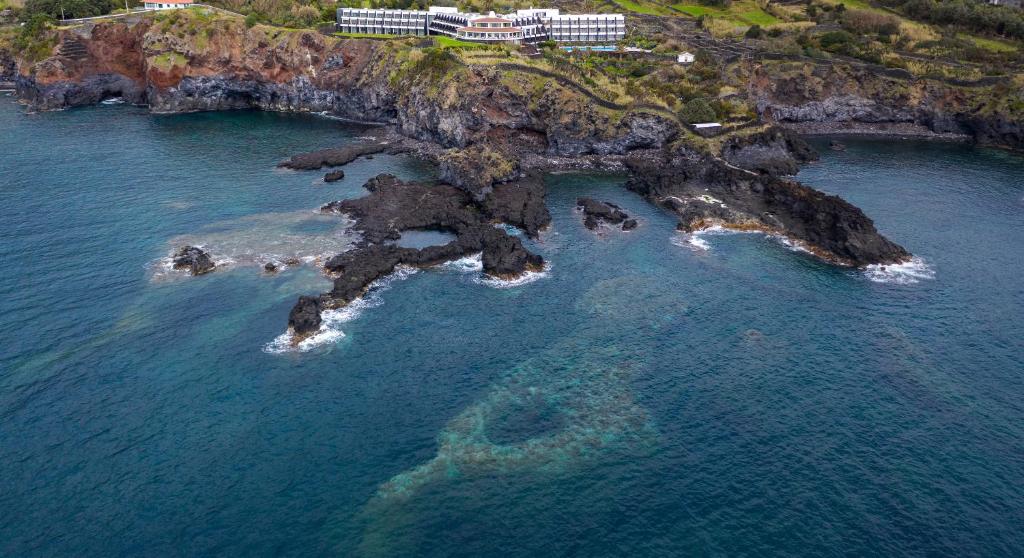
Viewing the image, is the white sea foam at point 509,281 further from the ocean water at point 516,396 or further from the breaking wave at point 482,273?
the ocean water at point 516,396

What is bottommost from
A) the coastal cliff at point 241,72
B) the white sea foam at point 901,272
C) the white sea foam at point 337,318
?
the white sea foam at point 337,318

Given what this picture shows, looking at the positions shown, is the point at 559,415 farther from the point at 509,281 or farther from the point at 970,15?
the point at 970,15

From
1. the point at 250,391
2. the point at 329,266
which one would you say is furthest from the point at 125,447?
the point at 329,266

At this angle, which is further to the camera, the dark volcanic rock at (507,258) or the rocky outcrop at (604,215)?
the rocky outcrop at (604,215)

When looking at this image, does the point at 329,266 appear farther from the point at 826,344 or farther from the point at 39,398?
the point at 826,344

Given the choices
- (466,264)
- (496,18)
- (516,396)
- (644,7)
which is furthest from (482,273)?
(644,7)

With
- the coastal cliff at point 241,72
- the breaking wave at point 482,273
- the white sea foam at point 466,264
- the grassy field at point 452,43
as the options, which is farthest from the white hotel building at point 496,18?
the breaking wave at point 482,273

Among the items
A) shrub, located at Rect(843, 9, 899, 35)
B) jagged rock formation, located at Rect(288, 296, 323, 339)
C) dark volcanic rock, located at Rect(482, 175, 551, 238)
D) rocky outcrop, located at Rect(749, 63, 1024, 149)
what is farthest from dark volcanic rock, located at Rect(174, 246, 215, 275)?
shrub, located at Rect(843, 9, 899, 35)
